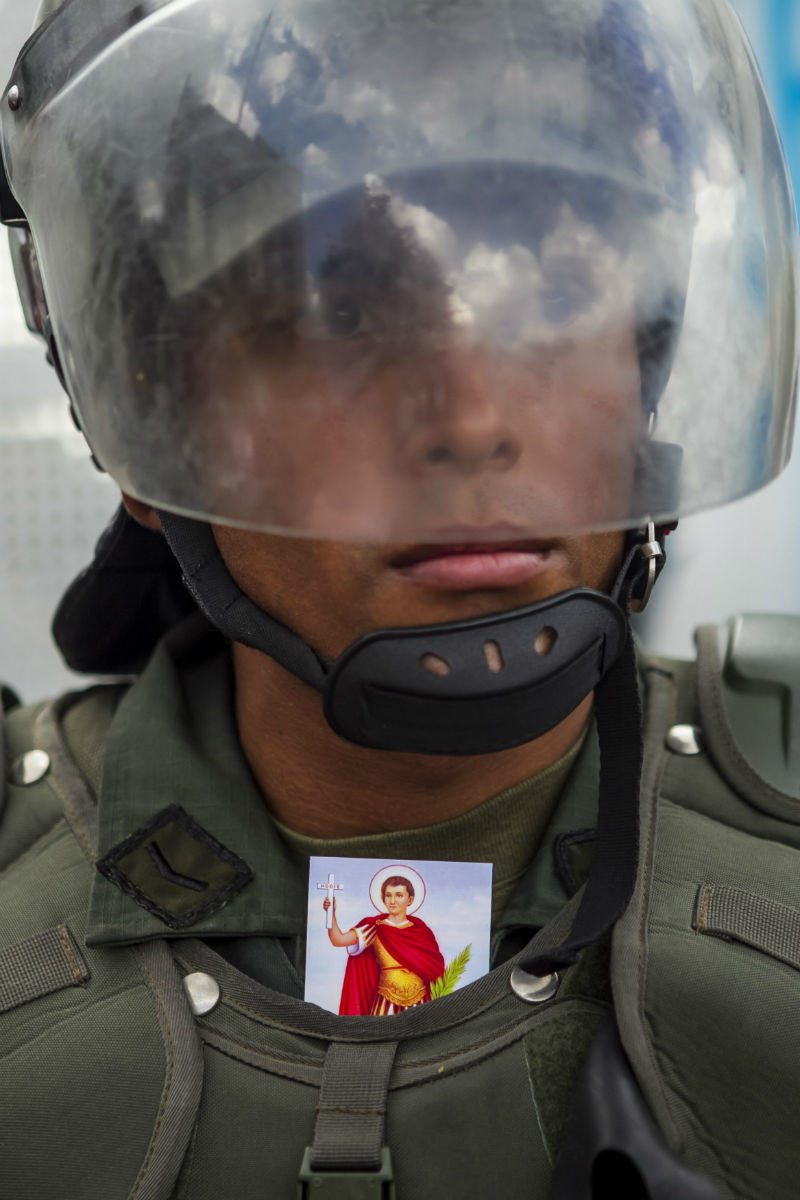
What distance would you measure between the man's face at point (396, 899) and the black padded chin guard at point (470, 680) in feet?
0.74

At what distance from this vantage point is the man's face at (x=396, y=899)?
1090 millimetres

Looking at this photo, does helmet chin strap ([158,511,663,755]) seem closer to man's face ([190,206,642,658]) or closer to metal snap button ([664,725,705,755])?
man's face ([190,206,642,658])

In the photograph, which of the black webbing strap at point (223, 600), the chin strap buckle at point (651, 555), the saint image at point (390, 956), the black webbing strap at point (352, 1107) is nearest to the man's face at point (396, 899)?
the saint image at point (390, 956)

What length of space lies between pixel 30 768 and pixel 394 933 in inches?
16.6

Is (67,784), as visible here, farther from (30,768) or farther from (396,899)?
(396,899)

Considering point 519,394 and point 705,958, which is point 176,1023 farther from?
point 519,394

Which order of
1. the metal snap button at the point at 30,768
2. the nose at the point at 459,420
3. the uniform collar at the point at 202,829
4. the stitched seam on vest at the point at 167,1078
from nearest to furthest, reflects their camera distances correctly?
the nose at the point at 459,420 < the stitched seam on vest at the point at 167,1078 < the uniform collar at the point at 202,829 < the metal snap button at the point at 30,768

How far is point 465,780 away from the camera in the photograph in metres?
1.13

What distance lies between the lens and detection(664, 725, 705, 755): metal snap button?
3.85 ft

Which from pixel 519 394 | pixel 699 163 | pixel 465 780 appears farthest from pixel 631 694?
pixel 699 163

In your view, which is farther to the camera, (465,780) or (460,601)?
(465,780)

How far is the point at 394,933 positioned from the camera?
3.53ft

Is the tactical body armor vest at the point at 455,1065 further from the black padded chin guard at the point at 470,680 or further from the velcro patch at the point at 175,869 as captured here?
the black padded chin guard at the point at 470,680

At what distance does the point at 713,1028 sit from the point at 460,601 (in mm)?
374
